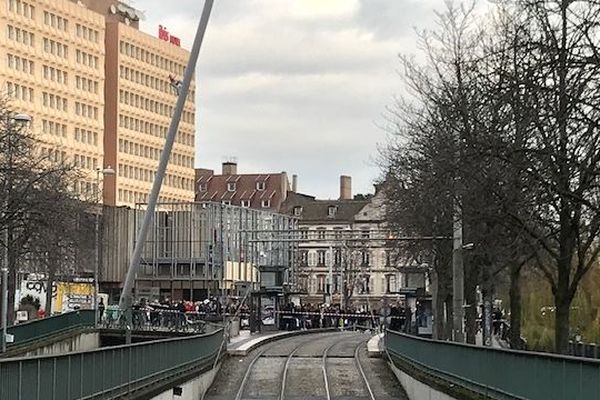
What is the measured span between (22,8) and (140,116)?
27.4 m

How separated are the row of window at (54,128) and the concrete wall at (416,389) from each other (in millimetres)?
97083

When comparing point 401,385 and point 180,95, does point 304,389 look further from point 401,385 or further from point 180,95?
point 180,95

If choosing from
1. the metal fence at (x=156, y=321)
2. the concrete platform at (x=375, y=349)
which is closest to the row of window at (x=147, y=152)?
the metal fence at (x=156, y=321)

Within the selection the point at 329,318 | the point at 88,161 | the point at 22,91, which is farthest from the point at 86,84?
the point at 329,318

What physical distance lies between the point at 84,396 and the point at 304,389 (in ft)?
75.1

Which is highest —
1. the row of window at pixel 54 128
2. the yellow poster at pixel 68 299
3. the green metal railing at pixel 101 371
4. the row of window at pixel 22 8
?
the row of window at pixel 22 8

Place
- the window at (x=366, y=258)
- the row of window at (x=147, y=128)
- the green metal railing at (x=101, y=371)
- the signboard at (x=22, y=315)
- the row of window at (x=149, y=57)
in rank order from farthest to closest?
the window at (x=366, y=258) → the row of window at (x=149, y=57) → the row of window at (x=147, y=128) → the signboard at (x=22, y=315) → the green metal railing at (x=101, y=371)

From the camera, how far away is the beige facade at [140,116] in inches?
6102

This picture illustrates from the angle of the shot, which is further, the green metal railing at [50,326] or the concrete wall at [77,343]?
the concrete wall at [77,343]

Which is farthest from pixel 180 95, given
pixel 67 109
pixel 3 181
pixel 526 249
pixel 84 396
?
pixel 67 109

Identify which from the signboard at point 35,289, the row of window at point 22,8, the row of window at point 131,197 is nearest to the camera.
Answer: the signboard at point 35,289

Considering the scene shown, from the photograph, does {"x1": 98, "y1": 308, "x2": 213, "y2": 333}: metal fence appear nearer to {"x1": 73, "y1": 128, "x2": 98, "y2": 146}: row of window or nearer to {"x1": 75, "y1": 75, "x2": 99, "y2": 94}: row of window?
{"x1": 73, "y1": 128, "x2": 98, "y2": 146}: row of window

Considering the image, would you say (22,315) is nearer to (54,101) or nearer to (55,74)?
(54,101)

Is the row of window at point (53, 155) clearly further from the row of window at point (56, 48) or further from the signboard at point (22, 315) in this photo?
the row of window at point (56, 48)
